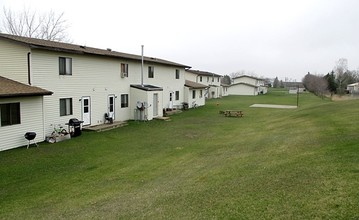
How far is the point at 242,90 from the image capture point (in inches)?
3071

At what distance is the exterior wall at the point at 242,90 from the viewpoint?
77.1 m

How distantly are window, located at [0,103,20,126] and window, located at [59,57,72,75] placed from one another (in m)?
4.33

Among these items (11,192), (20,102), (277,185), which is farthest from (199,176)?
(20,102)

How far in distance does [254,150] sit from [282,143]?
1.31 metres

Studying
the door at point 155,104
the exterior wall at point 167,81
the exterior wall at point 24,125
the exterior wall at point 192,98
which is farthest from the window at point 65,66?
the exterior wall at point 192,98

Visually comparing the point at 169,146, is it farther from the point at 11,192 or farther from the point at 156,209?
the point at 156,209

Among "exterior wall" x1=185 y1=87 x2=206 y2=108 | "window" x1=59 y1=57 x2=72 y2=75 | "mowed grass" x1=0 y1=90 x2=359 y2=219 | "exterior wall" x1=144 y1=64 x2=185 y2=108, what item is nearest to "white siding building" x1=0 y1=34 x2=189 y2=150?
"window" x1=59 y1=57 x2=72 y2=75

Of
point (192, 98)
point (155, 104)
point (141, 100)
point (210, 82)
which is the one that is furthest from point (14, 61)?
point (210, 82)

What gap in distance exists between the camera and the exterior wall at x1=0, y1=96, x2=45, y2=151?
14.7 metres

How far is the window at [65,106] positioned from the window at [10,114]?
3.78 meters

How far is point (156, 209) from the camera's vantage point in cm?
670

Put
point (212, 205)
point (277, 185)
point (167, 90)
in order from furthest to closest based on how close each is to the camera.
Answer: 1. point (167, 90)
2. point (277, 185)
3. point (212, 205)

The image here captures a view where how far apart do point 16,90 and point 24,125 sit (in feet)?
6.34

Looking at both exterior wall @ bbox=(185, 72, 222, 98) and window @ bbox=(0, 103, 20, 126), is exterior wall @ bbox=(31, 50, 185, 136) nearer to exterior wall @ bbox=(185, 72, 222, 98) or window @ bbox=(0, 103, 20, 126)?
window @ bbox=(0, 103, 20, 126)
